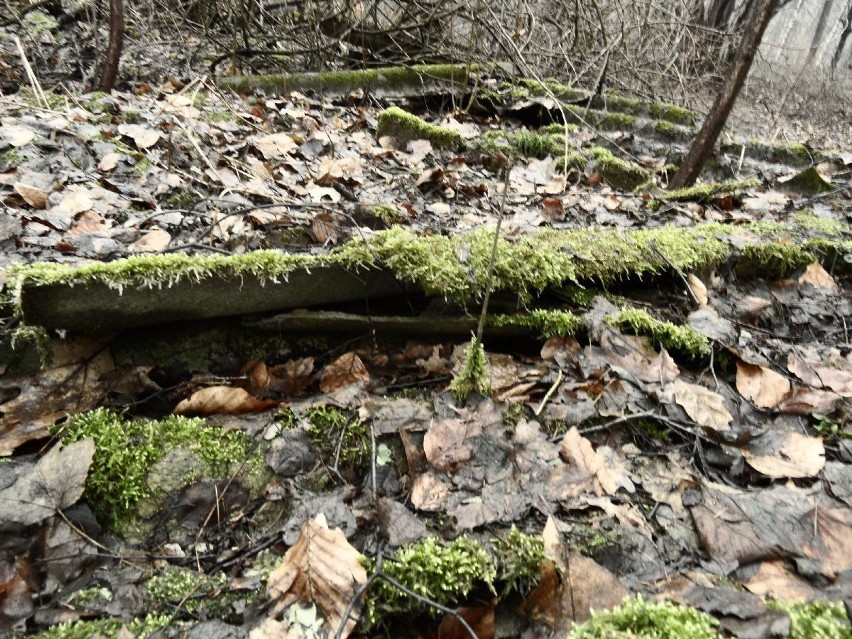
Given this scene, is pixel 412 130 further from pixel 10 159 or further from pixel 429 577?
pixel 429 577

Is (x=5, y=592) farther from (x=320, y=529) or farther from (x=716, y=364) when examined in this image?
(x=716, y=364)

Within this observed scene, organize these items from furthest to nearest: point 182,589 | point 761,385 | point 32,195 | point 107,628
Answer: point 32,195
point 761,385
point 182,589
point 107,628

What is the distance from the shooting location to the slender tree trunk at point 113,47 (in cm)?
428

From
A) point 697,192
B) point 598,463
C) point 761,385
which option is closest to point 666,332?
point 761,385

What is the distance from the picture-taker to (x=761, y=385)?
222cm

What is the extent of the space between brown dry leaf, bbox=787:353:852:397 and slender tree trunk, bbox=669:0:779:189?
2.46 m

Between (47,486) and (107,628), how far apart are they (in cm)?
53

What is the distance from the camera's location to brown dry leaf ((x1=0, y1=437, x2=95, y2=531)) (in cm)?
156

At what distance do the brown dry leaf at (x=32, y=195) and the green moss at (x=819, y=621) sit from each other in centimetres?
364

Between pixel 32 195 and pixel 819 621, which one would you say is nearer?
pixel 819 621

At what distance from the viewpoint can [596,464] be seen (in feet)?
5.87

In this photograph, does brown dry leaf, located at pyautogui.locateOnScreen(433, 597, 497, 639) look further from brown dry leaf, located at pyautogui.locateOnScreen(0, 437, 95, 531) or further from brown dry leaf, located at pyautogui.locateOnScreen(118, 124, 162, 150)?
brown dry leaf, located at pyautogui.locateOnScreen(118, 124, 162, 150)

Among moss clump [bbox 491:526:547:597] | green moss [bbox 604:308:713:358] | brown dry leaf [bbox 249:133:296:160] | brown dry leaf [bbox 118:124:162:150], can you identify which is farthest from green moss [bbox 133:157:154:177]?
moss clump [bbox 491:526:547:597]

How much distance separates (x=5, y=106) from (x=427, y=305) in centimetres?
384
